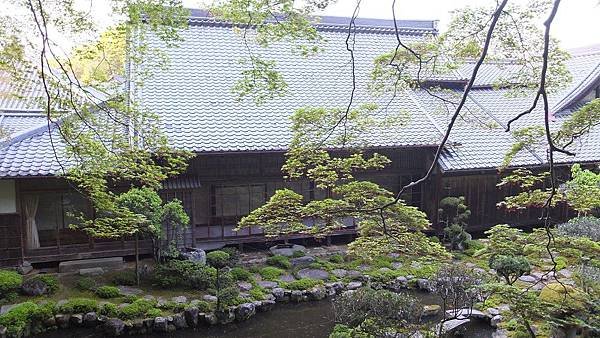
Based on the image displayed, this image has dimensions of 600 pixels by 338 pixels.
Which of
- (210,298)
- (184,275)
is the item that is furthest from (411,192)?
(184,275)

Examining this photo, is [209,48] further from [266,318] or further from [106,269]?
[266,318]

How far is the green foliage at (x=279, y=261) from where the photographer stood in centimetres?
1138

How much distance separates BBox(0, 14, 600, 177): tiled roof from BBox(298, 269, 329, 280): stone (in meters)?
3.16

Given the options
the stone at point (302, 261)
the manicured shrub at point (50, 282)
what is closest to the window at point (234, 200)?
the stone at point (302, 261)

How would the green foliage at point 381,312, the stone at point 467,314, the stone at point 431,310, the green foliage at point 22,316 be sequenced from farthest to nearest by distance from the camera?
the stone at point 431,310
the stone at point 467,314
the green foliage at point 22,316
the green foliage at point 381,312

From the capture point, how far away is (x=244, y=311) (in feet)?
30.0

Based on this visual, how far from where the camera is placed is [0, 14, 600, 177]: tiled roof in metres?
11.9

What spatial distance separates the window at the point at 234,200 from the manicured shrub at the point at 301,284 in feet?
10.6

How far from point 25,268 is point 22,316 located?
2649mm

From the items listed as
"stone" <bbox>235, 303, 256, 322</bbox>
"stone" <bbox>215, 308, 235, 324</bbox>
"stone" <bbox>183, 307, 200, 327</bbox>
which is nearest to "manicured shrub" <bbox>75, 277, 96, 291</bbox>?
"stone" <bbox>183, 307, 200, 327</bbox>

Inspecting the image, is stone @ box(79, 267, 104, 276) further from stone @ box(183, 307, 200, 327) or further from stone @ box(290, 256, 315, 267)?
stone @ box(290, 256, 315, 267)

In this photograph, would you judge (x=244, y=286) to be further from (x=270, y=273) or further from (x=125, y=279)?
(x=125, y=279)

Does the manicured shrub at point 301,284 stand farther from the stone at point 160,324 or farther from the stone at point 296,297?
the stone at point 160,324

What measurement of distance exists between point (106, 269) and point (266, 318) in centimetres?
411
